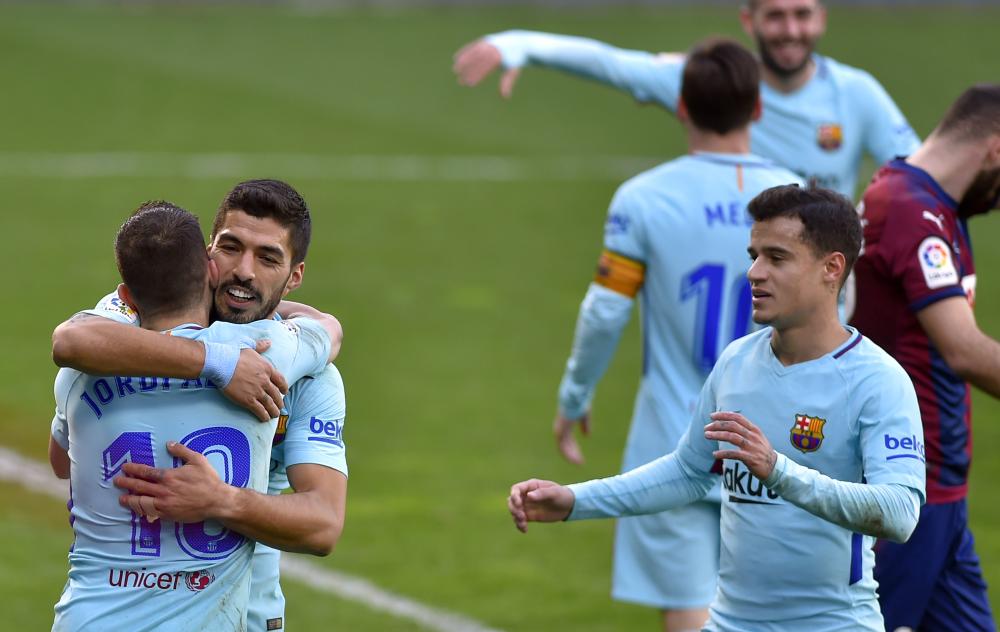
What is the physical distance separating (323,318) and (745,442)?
1.19 metres

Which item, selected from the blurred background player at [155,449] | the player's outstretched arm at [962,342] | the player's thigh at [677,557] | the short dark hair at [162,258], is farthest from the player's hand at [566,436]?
the short dark hair at [162,258]

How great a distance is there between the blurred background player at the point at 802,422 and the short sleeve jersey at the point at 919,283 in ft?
3.25

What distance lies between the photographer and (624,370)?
13.1 meters

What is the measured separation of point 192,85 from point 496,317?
48.1 feet

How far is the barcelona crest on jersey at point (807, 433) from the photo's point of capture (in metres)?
4.30

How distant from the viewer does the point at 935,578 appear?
559 cm

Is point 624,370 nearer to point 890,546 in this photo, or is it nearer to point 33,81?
point 890,546

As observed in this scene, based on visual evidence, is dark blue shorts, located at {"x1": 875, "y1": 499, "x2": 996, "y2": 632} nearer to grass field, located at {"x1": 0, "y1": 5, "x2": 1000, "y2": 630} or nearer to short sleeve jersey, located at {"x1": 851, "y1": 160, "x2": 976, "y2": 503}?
short sleeve jersey, located at {"x1": 851, "y1": 160, "x2": 976, "y2": 503}

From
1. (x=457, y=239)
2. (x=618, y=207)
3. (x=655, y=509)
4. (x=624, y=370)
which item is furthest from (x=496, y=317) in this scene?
(x=655, y=509)

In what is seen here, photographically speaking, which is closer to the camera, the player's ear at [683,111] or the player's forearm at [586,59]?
the player's ear at [683,111]

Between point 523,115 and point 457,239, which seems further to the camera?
point 523,115

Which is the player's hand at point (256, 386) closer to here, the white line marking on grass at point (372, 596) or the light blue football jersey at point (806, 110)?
the light blue football jersey at point (806, 110)

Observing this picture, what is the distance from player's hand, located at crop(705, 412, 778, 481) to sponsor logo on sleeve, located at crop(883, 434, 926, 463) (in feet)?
1.12

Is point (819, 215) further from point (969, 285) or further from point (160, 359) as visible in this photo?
point (160, 359)
